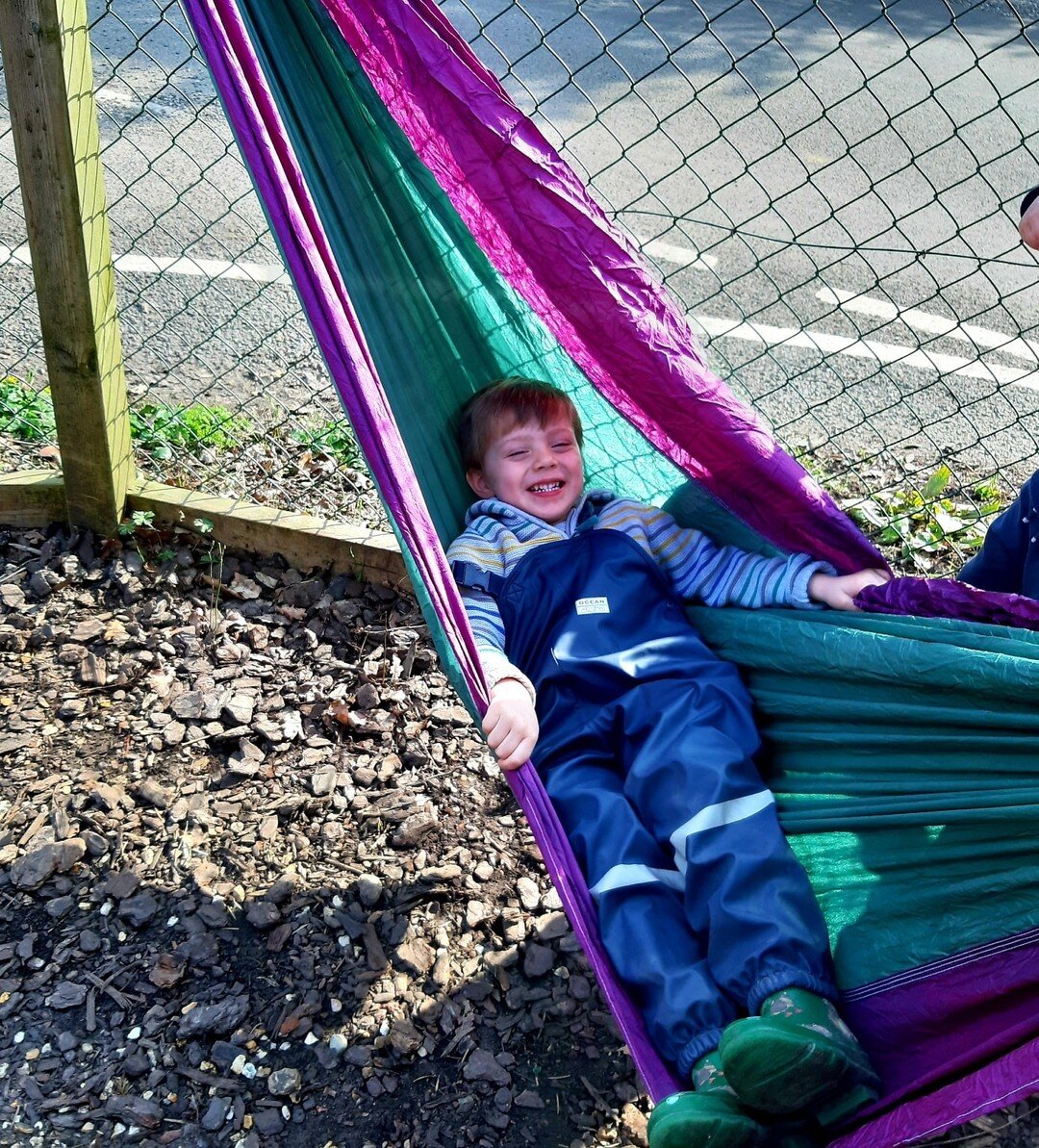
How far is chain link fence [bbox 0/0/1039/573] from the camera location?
3174 mm

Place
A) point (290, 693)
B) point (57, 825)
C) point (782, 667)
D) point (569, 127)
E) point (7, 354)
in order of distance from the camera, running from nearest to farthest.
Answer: point (782, 667), point (57, 825), point (290, 693), point (7, 354), point (569, 127)

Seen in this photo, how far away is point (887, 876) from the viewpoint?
1701 millimetres

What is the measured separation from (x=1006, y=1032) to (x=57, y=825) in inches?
66.1

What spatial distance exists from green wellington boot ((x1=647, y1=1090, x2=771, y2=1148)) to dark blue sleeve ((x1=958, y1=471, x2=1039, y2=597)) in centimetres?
101

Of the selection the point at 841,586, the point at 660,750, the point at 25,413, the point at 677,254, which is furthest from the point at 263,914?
the point at 677,254

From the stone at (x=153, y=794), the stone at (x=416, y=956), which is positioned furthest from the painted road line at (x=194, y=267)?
the stone at (x=416, y=956)

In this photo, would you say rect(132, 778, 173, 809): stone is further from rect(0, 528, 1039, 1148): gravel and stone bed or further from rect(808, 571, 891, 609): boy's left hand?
rect(808, 571, 891, 609): boy's left hand

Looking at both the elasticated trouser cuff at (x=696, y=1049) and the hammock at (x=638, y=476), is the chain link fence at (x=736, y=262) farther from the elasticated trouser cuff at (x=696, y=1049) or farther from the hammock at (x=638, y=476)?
the elasticated trouser cuff at (x=696, y=1049)

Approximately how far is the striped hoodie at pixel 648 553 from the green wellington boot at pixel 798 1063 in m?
0.74

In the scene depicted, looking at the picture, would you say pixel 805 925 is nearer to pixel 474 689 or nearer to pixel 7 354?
pixel 474 689

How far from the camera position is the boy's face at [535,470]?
226 cm

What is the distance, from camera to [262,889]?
6.88 ft

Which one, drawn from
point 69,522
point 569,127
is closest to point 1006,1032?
point 69,522

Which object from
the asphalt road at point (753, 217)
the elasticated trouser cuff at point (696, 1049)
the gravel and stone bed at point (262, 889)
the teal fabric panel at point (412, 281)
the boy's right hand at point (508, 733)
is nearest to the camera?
the elasticated trouser cuff at point (696, 1049)
